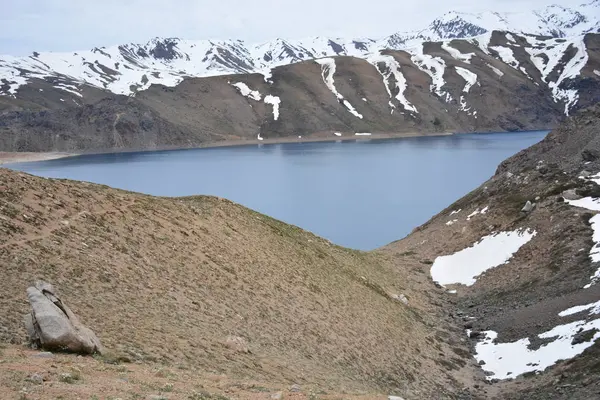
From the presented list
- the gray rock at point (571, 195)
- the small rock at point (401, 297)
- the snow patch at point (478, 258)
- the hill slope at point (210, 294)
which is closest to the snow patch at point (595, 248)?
the gray rock at point (571, 195)

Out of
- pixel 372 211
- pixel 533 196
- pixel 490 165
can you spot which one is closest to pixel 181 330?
pixel 533 196

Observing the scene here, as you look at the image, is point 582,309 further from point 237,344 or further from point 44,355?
point 44,355

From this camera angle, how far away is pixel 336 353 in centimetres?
2225

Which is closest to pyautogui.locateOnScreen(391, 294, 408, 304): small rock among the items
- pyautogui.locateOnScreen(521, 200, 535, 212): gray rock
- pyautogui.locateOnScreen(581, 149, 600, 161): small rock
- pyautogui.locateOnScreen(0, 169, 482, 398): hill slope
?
pyautogui.locateOnScreen(0, 169, 482, 398): hill slope

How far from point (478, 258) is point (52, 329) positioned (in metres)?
34.4

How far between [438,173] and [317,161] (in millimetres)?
44003

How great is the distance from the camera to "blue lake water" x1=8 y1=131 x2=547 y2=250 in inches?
3031

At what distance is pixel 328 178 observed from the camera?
11800 centimetres

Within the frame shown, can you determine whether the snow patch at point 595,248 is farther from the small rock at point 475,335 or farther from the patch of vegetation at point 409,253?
the patch of vegetation at point 409,253

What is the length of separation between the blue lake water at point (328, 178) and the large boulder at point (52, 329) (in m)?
51.2

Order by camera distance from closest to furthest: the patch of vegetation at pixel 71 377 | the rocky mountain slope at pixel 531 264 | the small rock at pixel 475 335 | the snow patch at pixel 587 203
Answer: the patch of vegetation at pixel 71 377 → the rocky mountain slope at pixel 531 264 → the small rock at pixel 475 335 → the snow patch at pixel 587 203

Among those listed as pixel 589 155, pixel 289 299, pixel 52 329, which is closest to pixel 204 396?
pixel 52 329

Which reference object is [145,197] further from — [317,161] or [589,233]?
[317,161]

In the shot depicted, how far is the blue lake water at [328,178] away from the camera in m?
77.0
